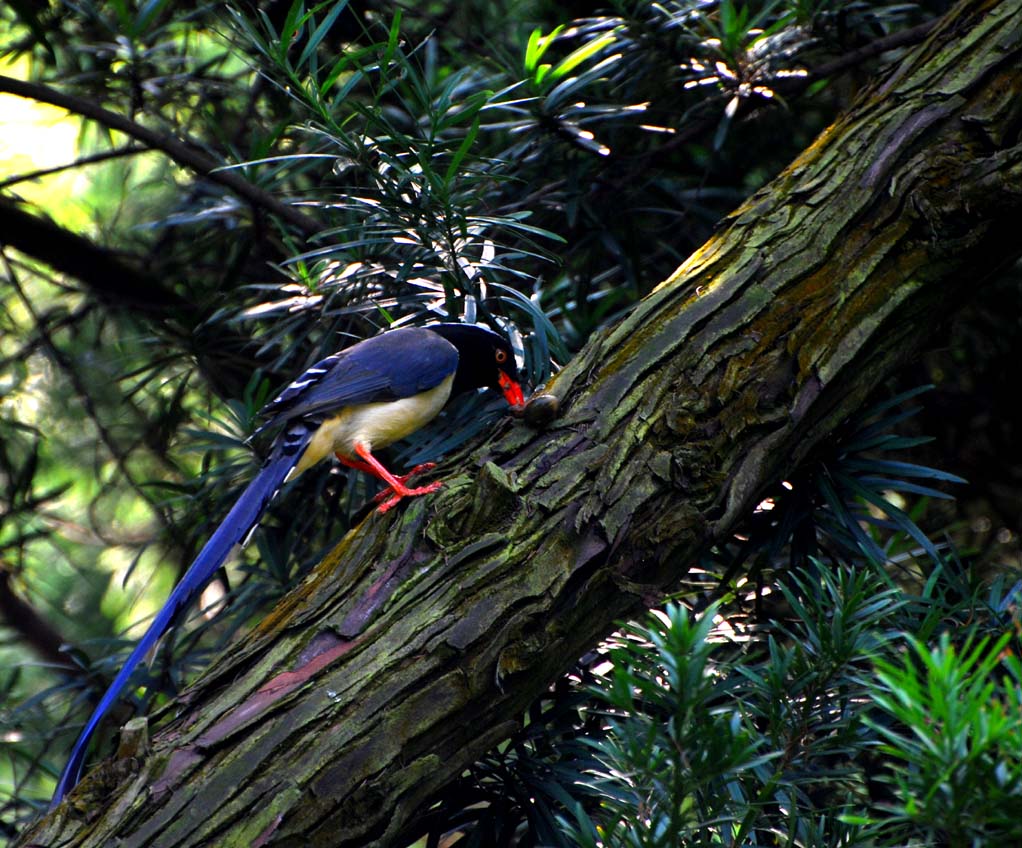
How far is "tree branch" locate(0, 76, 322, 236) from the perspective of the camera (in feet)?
11.3

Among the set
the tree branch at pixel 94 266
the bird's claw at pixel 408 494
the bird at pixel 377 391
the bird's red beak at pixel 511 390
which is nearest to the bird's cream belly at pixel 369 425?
the bird at pixel 377 391

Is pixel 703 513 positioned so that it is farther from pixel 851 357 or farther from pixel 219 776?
pixel 219 776

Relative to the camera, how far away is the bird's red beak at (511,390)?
309cm

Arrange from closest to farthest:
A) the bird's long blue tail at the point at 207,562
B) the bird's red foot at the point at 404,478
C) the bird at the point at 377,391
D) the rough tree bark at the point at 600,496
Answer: the rough tree bark at the point at 600,496, the bird's long blue tail at the point at 207,562, the bird's red foot at the point at 404,478, the bird at the point at 377,391

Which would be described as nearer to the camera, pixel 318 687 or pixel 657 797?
pixel 657 797

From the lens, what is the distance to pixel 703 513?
231cm

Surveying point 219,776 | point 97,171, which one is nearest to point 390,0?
point 97,171

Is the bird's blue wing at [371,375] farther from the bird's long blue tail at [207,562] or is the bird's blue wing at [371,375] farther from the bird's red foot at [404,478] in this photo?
the bird's red foot at [404,478]

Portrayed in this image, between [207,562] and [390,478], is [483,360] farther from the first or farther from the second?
[207,562]

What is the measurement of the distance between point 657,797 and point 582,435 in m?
0.88

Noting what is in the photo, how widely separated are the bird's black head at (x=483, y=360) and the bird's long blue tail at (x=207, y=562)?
521 millimetres

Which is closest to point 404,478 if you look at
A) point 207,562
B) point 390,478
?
point 390,478

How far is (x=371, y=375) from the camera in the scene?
3.06 m

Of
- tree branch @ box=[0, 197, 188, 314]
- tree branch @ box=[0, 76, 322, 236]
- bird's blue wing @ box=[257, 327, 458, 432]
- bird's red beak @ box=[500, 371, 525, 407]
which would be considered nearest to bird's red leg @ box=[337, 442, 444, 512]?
bird's blue wing @ box=[257, 327, 458, 432]
